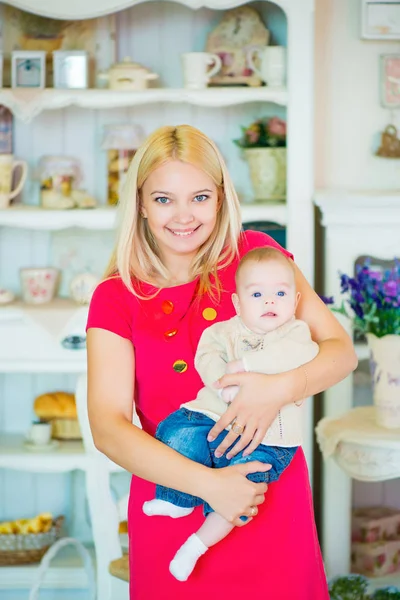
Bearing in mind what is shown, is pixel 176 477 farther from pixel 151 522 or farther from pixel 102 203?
pixel 102 203

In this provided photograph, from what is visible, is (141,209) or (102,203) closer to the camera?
(141,209)

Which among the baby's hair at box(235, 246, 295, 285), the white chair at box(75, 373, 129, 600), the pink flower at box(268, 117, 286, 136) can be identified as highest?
the pink flower at box(268, 117, 286, 136)

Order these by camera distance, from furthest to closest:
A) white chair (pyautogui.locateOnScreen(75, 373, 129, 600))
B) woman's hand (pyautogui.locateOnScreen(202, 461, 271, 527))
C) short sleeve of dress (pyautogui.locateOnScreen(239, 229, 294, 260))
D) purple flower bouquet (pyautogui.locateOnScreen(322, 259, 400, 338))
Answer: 1. white chair (pyautogui.locateOnScreen(75, 373, 129, 600))
2. purple flower bouquet (pyautogui.locateOnScreen(322, 259, 400, 338))
3. short sleeve of dress (pyautogui.locateOnScreen(239, 229, 294, 260))
4. woman's hand (pyautogui.locateOnScreen(202, 461, 271, 527))

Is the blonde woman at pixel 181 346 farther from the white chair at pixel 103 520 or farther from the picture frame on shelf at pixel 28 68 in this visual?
the picture frame on shelf at pixel 28 68

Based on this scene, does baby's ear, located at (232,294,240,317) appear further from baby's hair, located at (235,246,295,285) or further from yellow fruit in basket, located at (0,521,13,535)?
yellow fruit in basket, located at (0,521,13,535)

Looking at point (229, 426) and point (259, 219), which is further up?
point (259, 219)

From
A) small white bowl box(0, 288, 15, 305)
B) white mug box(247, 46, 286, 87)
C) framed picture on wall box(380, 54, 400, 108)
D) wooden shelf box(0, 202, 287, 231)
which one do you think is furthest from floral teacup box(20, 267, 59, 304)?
framed picture on wall box(380, 54, 400, 108)

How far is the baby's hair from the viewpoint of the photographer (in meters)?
1.42

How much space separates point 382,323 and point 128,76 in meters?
1.07

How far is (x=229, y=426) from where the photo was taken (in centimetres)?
138

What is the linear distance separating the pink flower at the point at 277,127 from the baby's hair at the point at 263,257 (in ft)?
4.94

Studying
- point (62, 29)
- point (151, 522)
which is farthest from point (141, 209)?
point (62, 29)

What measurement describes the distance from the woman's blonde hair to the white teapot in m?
1.36

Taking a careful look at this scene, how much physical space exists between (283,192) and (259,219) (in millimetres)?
157
